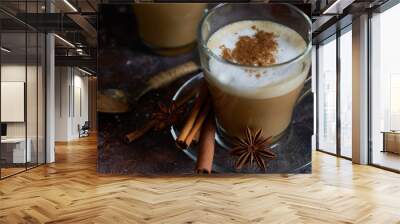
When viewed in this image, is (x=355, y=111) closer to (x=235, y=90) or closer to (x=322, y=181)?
(x=322, y=181)

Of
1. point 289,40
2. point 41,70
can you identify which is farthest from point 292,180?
point 41,70

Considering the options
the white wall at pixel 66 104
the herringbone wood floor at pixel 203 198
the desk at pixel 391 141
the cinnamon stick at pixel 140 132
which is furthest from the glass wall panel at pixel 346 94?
the white wall at pixel 66 104

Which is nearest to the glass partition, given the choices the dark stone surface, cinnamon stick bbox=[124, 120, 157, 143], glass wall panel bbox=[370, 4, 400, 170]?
the dark stone surface

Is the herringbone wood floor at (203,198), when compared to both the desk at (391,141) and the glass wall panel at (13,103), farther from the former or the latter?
the desk at (391,141)

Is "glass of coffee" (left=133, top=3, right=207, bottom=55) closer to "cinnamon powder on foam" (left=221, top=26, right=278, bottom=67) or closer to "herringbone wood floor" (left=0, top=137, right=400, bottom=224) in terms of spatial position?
"cinnamon powder on foam" (left=221, top=26, right=278, bottom=67)

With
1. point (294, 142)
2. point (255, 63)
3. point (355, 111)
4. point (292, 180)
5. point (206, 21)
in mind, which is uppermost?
point (206, 21)

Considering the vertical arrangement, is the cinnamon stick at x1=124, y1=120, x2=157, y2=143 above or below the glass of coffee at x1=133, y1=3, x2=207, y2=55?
below

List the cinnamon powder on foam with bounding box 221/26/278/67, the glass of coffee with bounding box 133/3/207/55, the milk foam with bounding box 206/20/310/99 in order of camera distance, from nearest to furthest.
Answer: the milk foam with bounding box 206/20/310/99
the cinnamon powder on foam with bounding box 221/26/278/67
the glass of coffee with bounding box 133/3/207/55
